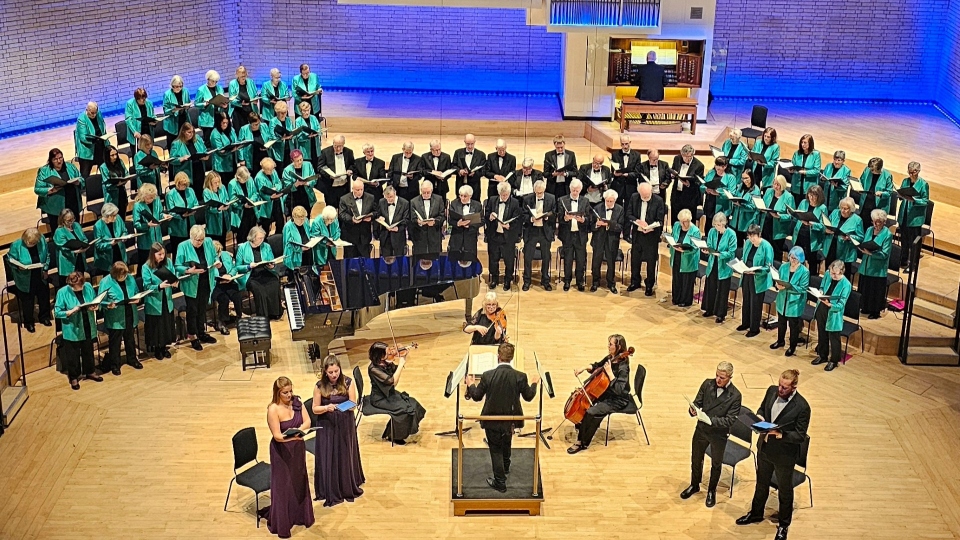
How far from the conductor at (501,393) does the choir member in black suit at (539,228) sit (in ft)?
13.0

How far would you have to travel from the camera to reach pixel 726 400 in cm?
845

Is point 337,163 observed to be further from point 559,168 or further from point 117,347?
point 117,347

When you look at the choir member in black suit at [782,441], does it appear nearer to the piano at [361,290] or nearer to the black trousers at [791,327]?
the black trousers at [791,327]

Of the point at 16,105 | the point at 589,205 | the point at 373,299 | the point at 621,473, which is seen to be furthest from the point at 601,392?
the point at 16,105

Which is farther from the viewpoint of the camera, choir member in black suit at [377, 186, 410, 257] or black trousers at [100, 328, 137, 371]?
choir member in black suit at [377, 186, 410, 257]

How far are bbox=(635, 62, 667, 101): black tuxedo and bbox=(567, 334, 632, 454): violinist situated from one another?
7.41 metres

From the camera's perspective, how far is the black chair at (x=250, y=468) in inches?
331

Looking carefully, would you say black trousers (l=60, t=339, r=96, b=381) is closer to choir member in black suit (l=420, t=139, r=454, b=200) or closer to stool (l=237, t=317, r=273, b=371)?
stool (l=237, t=317, r=273, b=371)

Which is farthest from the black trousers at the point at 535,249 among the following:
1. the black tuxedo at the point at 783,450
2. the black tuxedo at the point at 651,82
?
the black tuxedo at the point at 783,450

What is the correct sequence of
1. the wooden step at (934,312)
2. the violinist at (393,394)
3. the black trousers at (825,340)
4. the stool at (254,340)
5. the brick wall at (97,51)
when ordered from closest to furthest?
the violinist at (393,394) → the stool at (254,340) → the black trousers at (825,340) → the wooden step at (934,312) → the brick wall at (97,51)

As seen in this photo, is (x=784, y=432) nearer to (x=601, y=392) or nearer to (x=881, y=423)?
(x=601, y=392)

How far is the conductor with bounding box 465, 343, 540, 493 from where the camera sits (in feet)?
27.5

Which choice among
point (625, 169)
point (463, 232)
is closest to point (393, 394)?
point (463, 232)

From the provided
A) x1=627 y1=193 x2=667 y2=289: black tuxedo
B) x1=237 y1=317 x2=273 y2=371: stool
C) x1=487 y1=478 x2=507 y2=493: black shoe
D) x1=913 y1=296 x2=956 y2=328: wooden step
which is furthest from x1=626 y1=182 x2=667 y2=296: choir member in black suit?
x1=487 y1=478 x2=507 y2=493: black shoe
